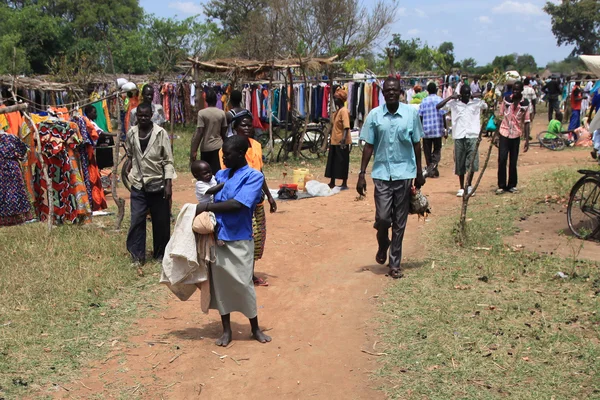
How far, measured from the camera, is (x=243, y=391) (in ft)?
13.3

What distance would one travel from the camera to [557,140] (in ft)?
54.9

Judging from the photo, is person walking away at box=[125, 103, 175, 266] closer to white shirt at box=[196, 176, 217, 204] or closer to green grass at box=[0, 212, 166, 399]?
green grass at box=[0, 212, 166, 399]

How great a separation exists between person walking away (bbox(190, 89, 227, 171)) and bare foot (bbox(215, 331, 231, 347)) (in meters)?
3.69

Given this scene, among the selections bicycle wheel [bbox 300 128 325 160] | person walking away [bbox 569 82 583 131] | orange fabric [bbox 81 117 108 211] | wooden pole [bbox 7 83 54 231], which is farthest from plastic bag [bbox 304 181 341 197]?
person walking away [bbox 569 82 583 131]

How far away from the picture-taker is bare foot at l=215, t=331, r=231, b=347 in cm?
471

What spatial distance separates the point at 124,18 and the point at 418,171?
4300 cm

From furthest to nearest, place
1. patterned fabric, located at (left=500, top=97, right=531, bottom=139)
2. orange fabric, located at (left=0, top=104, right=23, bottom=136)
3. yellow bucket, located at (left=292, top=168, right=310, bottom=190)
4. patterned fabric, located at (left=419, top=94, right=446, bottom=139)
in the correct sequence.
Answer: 1. patterned fabric, located at (left=419, top=94, right=446, bottom=139)
2. yellow bucket, located at (left=292, top=168, right=310, bottom=190)
3. patterned fabric, located at (left=500, top=97, right=531, bottom=139)
4. orange fabric, located at (left=0, top=104, right=23, bottom=136)

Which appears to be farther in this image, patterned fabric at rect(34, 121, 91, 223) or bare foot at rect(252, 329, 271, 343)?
patterned fabric at rect(34, 121, 91, 223)

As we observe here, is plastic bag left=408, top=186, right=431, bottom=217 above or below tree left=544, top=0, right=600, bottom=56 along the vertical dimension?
below

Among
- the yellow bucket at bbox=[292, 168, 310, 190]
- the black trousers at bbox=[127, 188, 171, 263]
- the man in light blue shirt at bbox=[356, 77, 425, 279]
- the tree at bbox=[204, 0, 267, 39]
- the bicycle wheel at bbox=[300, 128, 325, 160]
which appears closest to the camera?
the man in light blue shirt at bbox=[356, 77, 425, 279]

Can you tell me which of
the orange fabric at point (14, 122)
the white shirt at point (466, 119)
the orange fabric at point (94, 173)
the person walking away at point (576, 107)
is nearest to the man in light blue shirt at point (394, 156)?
the white shirt at point (466, 119)

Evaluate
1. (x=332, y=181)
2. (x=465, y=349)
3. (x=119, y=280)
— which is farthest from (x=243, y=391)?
(x=332, y=181)

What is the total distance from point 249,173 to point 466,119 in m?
6.27

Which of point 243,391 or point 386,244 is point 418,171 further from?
point 243,391
